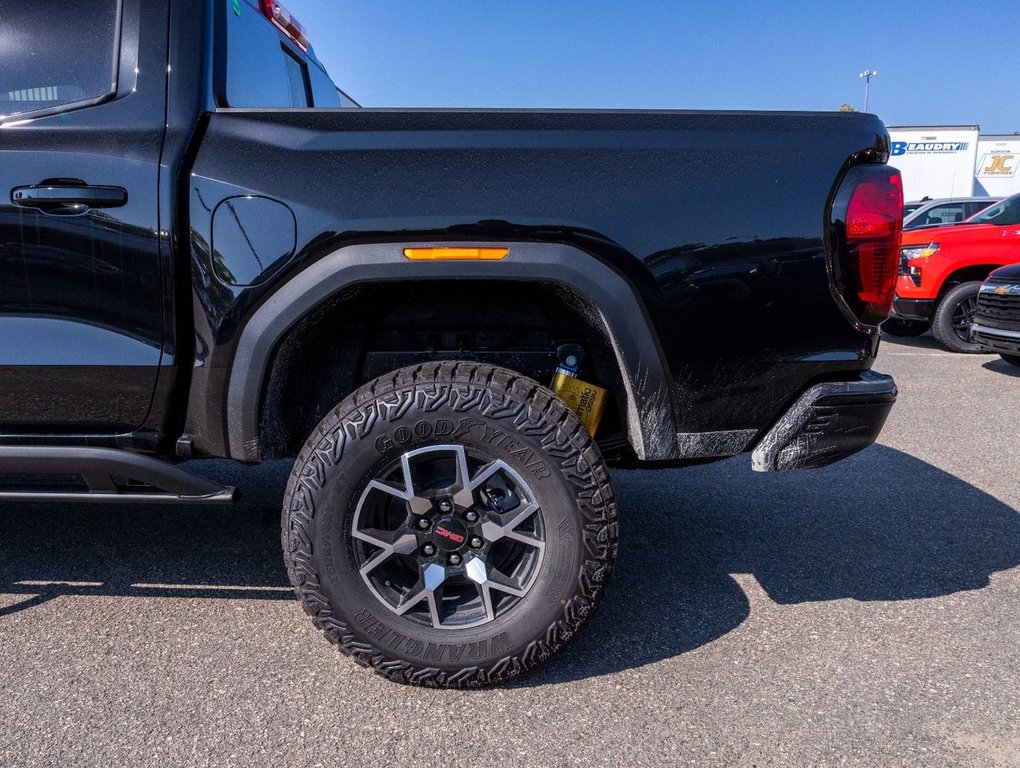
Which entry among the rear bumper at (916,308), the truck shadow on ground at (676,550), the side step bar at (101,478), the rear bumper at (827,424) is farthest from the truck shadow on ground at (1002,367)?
the side step bar at (101,478)

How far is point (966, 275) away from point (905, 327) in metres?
1.34

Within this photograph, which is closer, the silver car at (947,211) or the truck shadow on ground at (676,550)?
the truck shadow on ground at (676,550)

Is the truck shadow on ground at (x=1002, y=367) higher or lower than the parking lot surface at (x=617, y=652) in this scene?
lower

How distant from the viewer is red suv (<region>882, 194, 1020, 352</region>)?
780cm

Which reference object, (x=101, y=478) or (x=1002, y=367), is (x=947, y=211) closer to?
(x=1002, y=367)

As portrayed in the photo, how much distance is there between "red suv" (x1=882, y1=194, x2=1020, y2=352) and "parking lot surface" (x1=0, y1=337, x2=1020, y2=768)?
4.99 meters

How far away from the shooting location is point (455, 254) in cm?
213

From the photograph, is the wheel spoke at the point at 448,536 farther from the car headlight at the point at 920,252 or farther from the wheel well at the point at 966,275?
the wheel well at the point at 966,275

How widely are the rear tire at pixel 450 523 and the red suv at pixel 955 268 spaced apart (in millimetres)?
6899

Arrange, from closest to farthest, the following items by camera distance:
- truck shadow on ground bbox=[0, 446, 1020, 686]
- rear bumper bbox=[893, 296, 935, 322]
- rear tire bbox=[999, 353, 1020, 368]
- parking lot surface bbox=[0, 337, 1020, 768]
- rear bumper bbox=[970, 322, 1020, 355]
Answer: parking lot surface bbox=[0, 337, 1020, 768]
truck shadow on ground bbox=[0, 446, 1020, 686]
rear bumper bbox=[970, 322, 1020, 355]
rear tire bbox=[999, 353, 1020, 368]
rear bumper bbox=[893, 296, 935, 322]

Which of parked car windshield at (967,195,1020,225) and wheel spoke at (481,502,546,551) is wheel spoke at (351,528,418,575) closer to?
wheel spoke at (481,502,546,551)

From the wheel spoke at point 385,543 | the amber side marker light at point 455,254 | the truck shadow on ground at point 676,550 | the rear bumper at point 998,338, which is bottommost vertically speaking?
the truck shadow on ground at point 676,550

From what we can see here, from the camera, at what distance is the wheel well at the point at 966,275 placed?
311 inches

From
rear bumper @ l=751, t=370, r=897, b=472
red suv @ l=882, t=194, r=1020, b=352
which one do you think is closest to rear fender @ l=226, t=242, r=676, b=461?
rear bumper @ l=751, t=370, r=897, b=472
